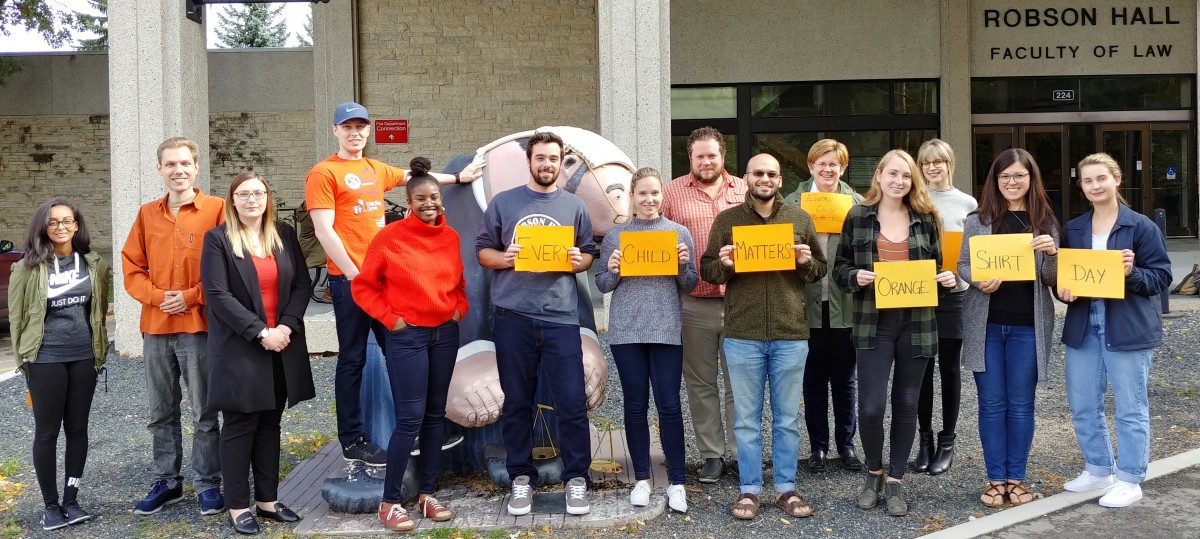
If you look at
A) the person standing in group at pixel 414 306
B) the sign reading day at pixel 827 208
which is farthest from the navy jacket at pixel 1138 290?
the person standing in group at pixel 414 306

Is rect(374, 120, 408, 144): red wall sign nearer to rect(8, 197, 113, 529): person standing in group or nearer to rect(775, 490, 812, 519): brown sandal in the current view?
rect(8, 197, 113, 529): person standing in group

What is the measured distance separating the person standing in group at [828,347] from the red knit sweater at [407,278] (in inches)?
72.2

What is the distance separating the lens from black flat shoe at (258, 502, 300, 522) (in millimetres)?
4371

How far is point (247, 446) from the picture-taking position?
13.9 feet

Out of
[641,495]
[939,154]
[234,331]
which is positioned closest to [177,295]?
[234,331]

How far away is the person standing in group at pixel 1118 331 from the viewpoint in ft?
13.9

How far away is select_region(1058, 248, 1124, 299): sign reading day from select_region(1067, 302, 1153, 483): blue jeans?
0.64ft

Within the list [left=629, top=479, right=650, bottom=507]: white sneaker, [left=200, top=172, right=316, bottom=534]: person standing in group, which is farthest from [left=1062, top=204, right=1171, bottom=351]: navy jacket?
[left=200, top=172, right=316, bottom=534]: person standing in group

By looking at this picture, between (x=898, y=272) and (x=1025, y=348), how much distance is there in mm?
726

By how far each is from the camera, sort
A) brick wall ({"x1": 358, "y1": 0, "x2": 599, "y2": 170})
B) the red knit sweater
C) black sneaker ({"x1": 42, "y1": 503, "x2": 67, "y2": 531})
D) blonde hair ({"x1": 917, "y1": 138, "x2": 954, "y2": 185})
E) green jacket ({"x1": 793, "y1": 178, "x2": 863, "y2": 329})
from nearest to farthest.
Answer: the red knit sweater, black sneaker ({"x1": 42, "y1": 503, "x2": 67, "y2": 531}), green jacket ({"x1": 793, "y1": 178, "x2": 863, "y2": 329}), blonde hair ({"x1": 917, "y1": 138, "x2": 954, "y2": 185}), brick wall ({"x1": 358, "y1": 0, "x2": 599, "y2": 170})

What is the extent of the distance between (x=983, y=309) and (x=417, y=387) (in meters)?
2.54

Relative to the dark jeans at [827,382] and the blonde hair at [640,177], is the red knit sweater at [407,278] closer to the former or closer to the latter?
the blonde hair at [640,177]

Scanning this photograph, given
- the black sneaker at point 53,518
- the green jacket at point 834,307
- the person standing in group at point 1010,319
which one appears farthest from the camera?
the green jacket at point 834,307

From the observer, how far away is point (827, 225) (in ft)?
15.9
